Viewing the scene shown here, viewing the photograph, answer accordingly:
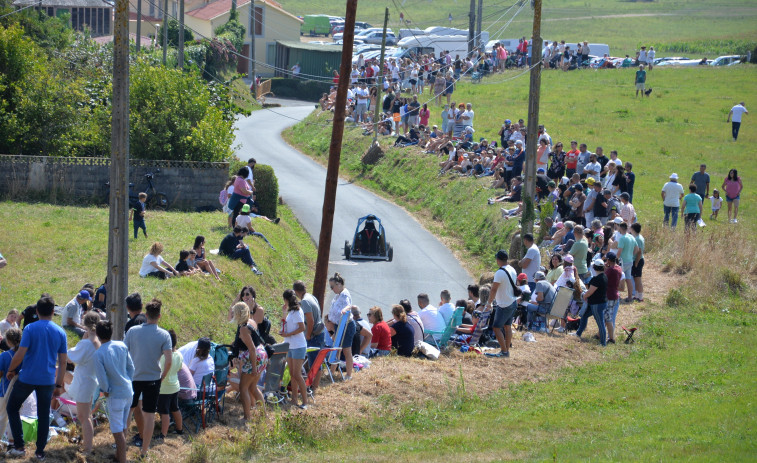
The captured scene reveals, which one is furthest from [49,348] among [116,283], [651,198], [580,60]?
[580,60]

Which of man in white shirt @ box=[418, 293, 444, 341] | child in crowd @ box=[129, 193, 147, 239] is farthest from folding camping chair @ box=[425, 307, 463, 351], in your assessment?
child in crowd @ box=[129, 193, 147, 239]

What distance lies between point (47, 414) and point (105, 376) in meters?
0.81

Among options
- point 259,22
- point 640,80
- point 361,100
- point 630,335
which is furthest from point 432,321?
point 259,22

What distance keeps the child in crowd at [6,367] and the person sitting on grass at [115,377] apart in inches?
43.6

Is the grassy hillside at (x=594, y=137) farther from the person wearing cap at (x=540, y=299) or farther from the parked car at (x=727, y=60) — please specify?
the person wearing cap at (x=540, y=299)

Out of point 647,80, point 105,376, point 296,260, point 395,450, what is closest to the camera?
point 105,376

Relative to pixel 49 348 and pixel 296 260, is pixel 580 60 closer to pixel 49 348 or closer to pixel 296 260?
pixel 296 260

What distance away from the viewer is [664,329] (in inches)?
636

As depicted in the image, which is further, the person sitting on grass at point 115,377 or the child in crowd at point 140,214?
the child in crowd at point 140,214

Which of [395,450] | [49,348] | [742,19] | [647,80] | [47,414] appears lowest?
[395,450]

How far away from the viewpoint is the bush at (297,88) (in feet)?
190

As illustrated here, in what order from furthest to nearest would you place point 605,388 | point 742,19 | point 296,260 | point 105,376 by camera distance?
point 742,19
point 296,260
point 605,388
point 105,376

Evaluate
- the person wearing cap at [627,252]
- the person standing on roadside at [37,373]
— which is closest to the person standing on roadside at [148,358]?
the person standing on roadside at [37,373]

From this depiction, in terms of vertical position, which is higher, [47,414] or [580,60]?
[580,60]
